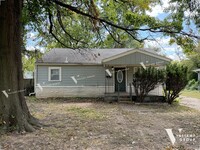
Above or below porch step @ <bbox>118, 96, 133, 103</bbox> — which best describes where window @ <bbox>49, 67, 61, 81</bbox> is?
above

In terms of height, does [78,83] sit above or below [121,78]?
below

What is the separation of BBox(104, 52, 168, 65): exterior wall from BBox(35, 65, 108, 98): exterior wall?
8.69ft

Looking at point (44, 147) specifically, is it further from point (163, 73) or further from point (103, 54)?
point (103, 54)

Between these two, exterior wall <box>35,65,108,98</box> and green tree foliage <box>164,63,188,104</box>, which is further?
exterior wall <box>35,65,108,98</box>

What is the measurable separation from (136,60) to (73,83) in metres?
5.11

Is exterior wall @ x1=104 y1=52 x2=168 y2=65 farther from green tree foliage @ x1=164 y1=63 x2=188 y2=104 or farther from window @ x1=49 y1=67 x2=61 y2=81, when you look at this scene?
window @ x1=49 y1=67 x2=61 y2=81

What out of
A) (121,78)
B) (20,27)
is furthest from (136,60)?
(20,27)

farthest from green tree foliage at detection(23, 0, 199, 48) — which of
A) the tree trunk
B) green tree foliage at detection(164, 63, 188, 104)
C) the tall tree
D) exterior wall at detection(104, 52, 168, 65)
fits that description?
green tree foliage at detection(164, 63, 188, 104)

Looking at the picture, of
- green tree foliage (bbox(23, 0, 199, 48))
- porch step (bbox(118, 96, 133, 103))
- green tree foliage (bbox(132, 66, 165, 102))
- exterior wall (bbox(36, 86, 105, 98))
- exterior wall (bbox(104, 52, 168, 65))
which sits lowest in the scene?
porch step (bbox(118, 96, 133, 103))

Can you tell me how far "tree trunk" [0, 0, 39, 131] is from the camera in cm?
607

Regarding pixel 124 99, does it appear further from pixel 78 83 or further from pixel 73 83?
pixel 73 83

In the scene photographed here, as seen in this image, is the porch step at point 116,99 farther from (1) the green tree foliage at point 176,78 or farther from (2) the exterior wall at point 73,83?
(1) the green tree foliage at point 176,78

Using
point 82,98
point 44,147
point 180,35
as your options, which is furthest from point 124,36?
point 82,98

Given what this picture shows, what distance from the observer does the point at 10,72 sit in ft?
20.4
